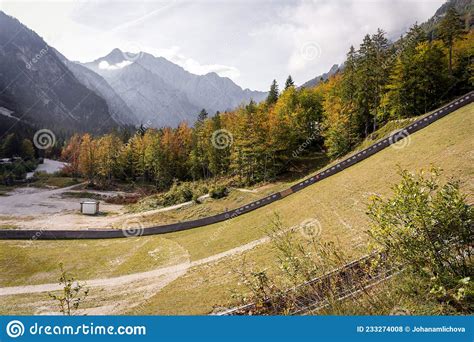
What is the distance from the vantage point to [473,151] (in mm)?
20922

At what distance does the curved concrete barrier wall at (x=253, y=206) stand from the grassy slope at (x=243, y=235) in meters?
1.53

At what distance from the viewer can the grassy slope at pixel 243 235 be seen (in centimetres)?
1719

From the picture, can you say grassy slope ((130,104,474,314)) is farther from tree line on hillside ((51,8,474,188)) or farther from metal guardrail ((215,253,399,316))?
tree line on hillside ((51,8,474,188))

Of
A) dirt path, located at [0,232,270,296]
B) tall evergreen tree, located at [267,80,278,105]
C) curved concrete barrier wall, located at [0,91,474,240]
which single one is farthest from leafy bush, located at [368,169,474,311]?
tall evergreen tree, located at [267,80,278,105]

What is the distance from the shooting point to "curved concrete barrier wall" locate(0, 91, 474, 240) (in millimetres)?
34000

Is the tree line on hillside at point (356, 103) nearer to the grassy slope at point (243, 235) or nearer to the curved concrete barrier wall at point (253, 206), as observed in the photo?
the curved concrete barrier wall at point (253, 206)

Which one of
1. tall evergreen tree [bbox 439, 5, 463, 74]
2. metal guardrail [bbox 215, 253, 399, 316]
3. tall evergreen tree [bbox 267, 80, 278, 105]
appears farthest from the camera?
tall evergreen tree [bbox 267, 80, 278, 105]

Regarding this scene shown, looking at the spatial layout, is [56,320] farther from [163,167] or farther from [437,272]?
[163,167]

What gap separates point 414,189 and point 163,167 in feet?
235

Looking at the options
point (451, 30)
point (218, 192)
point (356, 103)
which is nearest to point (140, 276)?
point (218, 192)

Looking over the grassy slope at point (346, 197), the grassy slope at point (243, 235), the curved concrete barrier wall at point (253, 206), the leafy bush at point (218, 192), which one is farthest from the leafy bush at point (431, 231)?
the leafy bush at point (218, 192)

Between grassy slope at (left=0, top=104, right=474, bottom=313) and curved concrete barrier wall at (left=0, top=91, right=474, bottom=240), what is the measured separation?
5.01 ft

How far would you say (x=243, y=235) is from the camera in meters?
26.3

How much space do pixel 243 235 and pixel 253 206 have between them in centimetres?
971
